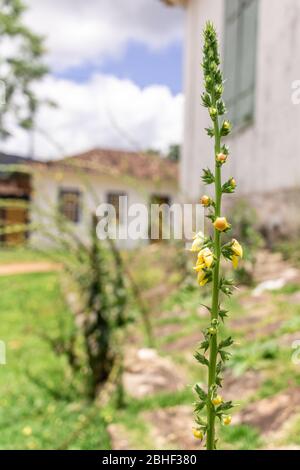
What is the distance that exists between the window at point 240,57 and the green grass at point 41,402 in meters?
3.71

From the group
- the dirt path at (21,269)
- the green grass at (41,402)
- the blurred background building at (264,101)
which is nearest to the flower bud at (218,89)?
the green grass at (41,402)

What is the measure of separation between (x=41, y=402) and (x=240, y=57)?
5.84 meters

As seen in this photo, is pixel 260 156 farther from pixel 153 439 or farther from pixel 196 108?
pixel 153 439

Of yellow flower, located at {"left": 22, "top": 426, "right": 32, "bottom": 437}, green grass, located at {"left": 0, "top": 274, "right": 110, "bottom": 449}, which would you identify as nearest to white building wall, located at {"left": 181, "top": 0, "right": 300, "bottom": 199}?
green grass, located at {"left": 0, "top": 274, "right": 110, "bottom": 449}

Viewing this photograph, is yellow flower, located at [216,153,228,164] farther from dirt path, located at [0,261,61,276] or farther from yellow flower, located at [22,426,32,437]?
dirt path, located at [0,261,61,276]

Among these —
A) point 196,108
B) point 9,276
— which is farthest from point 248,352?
point 9,276

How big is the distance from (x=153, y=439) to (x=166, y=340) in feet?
6.62

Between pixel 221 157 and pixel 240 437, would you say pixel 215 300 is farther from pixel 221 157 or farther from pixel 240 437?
pixel 240 437

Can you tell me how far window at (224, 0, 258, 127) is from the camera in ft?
26.8

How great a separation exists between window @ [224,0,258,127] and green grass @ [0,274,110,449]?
371cm

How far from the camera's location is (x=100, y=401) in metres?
4.14

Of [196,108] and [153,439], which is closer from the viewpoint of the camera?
[153,439]

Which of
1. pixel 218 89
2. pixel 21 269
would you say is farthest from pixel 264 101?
pixel 21 269

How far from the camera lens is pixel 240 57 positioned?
338 inches
